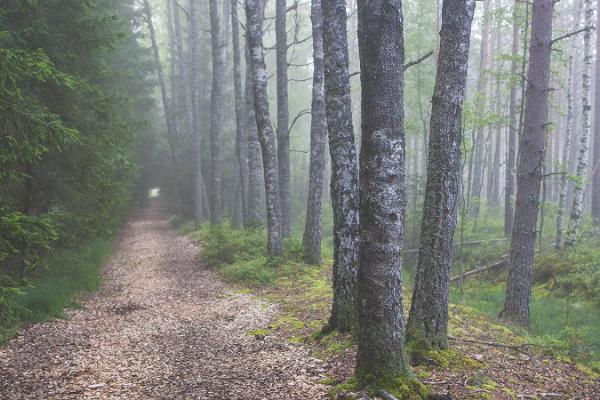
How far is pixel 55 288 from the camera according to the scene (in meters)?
8.54

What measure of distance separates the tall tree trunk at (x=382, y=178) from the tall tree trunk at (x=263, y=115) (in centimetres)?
692

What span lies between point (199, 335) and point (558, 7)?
1371 inches

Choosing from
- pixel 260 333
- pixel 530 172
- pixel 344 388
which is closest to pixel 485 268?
pixel 530 172

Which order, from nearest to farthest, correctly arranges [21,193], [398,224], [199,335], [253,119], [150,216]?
[398,224] → [199,335] → [21,193] → [253,119] → [150,216]

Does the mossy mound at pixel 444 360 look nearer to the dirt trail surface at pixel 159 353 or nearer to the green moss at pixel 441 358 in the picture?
the green moss at pixel 441 358

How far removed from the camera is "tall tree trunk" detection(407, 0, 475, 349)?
5.24 m

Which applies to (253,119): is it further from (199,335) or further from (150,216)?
(150,216)

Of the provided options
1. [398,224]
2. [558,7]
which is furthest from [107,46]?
[558,7]

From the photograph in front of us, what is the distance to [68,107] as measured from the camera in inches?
360

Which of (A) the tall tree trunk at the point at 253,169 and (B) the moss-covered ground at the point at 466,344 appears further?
(A) the tall tree trunk at the point at 253,169

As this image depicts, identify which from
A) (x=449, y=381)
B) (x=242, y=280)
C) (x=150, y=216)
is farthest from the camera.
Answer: (x=150, y=216)

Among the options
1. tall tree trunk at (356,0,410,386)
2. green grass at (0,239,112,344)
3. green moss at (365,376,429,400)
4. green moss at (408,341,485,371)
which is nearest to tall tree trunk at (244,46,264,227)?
green grass at (0,239,112,344)

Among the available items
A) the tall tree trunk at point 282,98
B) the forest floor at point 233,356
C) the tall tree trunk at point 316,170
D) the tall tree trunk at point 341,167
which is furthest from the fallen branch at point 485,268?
the tall tree trunk at point 341,167

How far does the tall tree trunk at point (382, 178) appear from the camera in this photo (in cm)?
423
